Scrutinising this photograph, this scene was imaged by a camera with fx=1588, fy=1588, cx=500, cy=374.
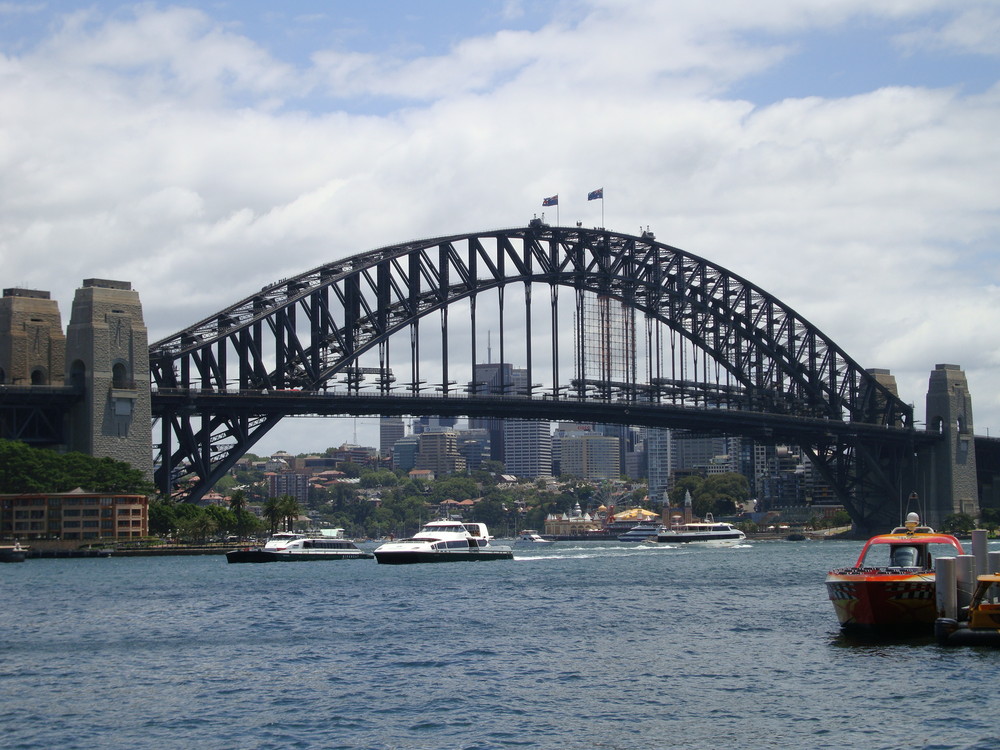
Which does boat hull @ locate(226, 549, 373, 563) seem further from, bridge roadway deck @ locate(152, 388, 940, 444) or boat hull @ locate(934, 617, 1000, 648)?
boat hull @ locate(934, 617, 1000, 648)

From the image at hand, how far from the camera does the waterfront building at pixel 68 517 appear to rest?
101 meters

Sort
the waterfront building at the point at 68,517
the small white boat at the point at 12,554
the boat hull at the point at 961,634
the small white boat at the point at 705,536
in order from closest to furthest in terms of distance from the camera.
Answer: the boat hull at the point at 961,634 < the small white boat at the point at 12,554 < the waterfront building at the point at 68,517 < the small white boat at the point at 705,536

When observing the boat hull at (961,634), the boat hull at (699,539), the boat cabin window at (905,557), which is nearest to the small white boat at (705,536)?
the boat hull at (699,539)

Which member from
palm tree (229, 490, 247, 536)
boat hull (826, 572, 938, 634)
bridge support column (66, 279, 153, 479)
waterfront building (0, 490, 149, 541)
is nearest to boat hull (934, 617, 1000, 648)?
boat hull (826, 572, 938, 634)

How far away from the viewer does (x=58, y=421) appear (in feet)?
344

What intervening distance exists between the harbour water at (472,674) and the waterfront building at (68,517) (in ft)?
113

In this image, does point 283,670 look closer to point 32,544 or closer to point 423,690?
point 423,690

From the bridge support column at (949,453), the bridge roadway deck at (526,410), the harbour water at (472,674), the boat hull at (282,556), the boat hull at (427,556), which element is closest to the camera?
the harbour water at (472,674)

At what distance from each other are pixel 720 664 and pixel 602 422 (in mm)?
87802

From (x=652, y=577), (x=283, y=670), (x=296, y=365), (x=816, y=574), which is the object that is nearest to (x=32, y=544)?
(x=296, y=365)

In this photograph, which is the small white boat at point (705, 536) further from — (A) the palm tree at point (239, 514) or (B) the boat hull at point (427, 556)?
(B) the boat hull at point (427, 556)

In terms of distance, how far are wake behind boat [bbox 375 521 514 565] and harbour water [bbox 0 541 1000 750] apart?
92.6 ft

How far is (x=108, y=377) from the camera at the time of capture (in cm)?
10162

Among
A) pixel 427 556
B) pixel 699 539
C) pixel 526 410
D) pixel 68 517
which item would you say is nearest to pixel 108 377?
pixel 68 517
